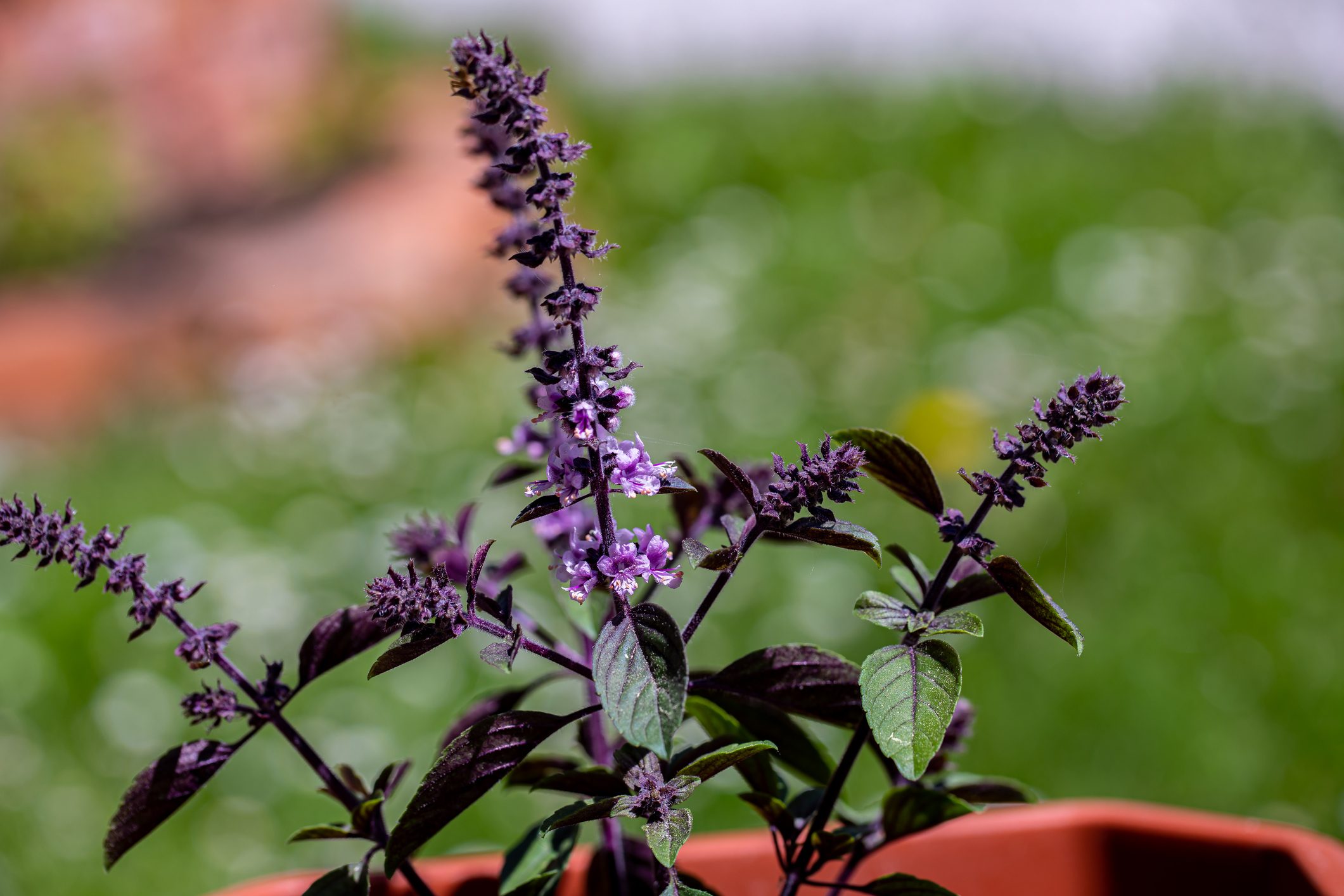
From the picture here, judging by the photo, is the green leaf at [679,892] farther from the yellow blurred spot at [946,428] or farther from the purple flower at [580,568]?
the yellow blurred spot at [946,428]

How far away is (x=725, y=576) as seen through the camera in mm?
560

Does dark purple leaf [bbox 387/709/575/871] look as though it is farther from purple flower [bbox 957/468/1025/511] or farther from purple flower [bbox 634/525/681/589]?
purple flower [bbox 957/468/1025/511]

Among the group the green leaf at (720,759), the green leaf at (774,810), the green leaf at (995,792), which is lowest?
the green leaf at (995,792)

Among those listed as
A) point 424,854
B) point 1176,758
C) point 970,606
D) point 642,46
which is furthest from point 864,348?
point 642,46

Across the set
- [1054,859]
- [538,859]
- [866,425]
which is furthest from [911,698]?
[866,425]

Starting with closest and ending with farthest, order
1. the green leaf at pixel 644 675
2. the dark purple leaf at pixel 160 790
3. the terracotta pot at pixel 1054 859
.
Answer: the green leaf at pixel 644 675 < the dark purple leaf at pixel 160 790 < the terracotta pot at pixel 1054 859

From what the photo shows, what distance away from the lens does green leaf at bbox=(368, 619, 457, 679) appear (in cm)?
51

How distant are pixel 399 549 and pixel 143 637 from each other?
1.41m

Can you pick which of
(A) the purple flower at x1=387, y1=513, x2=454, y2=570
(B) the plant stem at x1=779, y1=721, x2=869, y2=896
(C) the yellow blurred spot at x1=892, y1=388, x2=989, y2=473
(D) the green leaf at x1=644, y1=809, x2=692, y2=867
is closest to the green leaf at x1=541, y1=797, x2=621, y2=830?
(D) the green leaf at x1=644, y1=809, x2=692, y2=867

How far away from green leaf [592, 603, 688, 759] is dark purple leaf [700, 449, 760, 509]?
63 millimetres

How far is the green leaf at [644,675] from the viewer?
496mm

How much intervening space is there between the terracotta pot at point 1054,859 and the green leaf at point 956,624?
1.11 ft

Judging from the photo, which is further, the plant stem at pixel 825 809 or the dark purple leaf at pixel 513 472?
the dark purple leaf at pixel 513 472

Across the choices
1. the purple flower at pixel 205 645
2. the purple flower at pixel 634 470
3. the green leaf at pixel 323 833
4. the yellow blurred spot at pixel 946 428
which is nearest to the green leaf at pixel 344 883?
the green leaf at pixel 323 833
